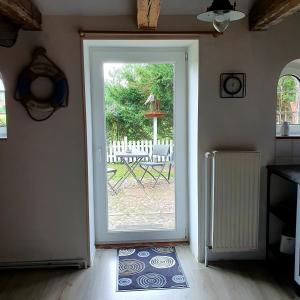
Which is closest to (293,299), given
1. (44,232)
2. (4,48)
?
(44,232)

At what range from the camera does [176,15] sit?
2736 millimetres

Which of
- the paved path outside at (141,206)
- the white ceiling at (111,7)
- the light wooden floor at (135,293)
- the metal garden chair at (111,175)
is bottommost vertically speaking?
the light wooden floor at (135,293)

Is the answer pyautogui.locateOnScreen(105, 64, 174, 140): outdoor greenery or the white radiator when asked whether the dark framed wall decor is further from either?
pyautogui.locateOnScreen(105, 64, 174, 140): outdoor greenery

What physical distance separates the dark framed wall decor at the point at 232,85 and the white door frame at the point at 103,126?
0.50 metres

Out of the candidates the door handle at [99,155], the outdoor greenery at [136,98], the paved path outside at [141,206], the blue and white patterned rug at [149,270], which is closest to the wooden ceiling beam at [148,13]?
the outdoor greenery at [136,98]

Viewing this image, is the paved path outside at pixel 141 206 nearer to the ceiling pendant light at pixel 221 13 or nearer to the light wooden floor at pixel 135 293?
the light wooden floor at pixel 135 293

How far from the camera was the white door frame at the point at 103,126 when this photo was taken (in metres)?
3.15

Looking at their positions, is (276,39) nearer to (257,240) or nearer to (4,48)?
(257,240)

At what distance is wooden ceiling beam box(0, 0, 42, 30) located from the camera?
2.06 meters

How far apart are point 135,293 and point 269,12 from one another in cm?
224

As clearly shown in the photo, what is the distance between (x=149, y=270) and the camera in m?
2.88

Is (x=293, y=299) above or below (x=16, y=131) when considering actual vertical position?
below

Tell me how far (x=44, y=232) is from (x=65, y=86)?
1.24 metres

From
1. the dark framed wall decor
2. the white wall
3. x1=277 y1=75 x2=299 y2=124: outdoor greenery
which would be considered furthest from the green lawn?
x1=277 y1=75 x2=299 y2=124: outdoor greenery
